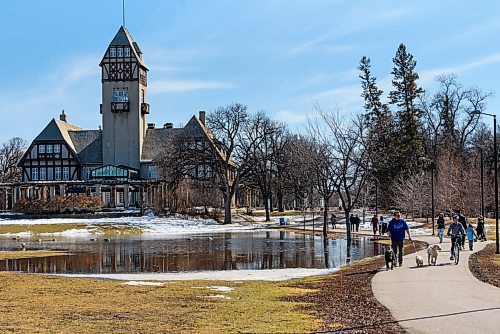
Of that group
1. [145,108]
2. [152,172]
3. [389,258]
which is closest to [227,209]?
[152,172]

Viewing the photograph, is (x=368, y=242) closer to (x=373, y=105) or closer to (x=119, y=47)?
(x=373, y=105)

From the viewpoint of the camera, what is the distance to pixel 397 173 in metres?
72.1

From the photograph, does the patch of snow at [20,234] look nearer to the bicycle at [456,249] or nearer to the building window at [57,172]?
the bicycle at [456,249]

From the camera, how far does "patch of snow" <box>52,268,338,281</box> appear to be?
21750 millimetres

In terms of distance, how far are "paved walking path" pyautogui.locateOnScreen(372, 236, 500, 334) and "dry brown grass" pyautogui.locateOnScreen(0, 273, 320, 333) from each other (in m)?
2.03

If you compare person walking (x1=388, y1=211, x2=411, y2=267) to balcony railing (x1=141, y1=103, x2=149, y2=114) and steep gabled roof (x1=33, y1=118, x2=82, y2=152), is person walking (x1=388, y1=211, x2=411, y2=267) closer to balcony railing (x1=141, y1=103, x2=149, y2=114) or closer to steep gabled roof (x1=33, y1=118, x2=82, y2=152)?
balcony railing (x1=141, y1=103, x2=149, y2=114)

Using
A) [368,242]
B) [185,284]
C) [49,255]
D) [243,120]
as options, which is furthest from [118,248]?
[243,120]

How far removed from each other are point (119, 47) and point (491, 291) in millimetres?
83104

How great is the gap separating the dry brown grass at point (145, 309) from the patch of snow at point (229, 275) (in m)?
2.00

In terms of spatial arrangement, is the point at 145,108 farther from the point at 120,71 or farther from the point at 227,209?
the point at 227,209

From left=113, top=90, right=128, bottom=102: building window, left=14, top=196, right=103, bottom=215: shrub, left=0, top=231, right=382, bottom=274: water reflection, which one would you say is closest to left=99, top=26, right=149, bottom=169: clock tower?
left=113, top=90, right=128, bottom=102: building window

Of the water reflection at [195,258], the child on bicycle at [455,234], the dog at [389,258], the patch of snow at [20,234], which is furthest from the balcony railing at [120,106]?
the dog at [389,258]

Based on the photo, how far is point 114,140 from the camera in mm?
97500

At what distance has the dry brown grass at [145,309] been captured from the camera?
12.1 metres
